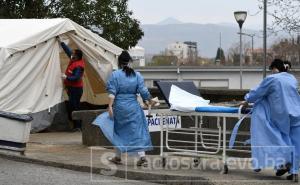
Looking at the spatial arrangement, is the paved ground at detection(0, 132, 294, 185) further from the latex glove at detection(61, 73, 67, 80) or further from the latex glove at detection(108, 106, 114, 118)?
the latex glove at detection(61, 73, 67, 80)

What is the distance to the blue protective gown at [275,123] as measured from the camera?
28.1 feet

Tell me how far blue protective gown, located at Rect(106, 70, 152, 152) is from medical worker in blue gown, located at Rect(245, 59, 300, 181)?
79.6 inches

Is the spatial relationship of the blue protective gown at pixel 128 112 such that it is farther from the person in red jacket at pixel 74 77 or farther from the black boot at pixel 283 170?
the person in red jacket at pixel 74 77

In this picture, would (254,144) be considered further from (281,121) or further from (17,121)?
(17,121)

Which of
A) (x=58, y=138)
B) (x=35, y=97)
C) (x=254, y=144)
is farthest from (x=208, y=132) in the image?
(x=35, y=97)

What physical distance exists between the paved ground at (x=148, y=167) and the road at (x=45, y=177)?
0.15 m

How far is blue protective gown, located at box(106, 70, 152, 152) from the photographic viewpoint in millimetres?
9984

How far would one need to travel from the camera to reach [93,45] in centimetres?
1644

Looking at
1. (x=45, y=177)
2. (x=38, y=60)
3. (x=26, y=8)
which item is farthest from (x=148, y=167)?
(x=26, y=8)

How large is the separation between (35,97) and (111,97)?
5.61m

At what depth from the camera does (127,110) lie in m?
10.0

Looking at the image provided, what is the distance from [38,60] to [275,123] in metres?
7.87

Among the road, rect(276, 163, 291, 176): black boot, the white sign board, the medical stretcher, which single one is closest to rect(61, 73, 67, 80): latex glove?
the white sign board

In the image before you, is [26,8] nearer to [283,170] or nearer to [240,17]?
[240,17]
